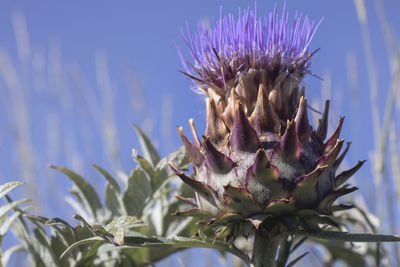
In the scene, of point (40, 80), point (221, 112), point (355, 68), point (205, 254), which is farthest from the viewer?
point (40, 80)

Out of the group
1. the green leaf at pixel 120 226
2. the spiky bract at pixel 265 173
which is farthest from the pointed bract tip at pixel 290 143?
the green leaf at pixel 120 226

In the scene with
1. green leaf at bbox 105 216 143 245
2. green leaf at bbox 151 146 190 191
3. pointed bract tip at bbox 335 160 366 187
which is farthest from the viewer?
green leaf at bbox 151 146 190 191

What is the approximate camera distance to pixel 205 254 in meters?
1.90

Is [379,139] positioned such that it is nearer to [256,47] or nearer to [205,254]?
[256,47]

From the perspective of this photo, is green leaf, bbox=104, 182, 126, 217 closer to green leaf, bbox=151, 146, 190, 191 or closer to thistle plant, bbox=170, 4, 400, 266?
green leaf, bbox=151, 146, 190, 191

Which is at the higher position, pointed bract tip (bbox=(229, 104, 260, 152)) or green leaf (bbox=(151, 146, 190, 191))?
pointed bract tip (bbox=(229, 104, 260, 152))

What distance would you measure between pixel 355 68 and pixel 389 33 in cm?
39

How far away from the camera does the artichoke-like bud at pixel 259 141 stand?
2.24ft

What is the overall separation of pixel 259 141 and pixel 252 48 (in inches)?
7.3

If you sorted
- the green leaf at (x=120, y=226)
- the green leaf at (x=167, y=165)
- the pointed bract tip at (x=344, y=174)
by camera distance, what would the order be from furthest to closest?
the green leaf at (x=167, y=165) < the pointed bract tip at (x=344, y=174) < the green leaf at (x=120, y=226)

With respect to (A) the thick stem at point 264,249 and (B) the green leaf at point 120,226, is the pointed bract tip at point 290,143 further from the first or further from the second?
(B) the green leaf at point 120,226

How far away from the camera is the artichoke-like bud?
68 centimetres

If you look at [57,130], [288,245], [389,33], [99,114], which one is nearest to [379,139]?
[389,33]

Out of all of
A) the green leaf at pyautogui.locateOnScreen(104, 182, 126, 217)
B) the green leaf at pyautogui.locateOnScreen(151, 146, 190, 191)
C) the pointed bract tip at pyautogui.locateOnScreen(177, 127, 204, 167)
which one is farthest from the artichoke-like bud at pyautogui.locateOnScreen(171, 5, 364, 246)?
the green leaf at pyautogui.locateOnScreen(104, 182, 126, 217)
